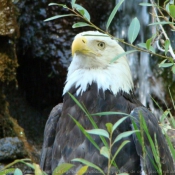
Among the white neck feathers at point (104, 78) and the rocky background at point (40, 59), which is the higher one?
the white neck feathers at point (104, 78)

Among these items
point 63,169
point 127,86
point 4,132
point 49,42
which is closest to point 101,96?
point 127,86

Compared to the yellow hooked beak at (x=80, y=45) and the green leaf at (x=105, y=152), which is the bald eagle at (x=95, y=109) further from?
the green leaf at (x=105, y=152)

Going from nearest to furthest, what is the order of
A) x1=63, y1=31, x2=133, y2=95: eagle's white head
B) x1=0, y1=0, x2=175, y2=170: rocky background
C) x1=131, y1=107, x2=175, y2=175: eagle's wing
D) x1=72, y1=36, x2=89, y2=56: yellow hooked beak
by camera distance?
x1=131, y1=107, x2=175, y2=175: eagle's wing < x1=72, y1=36, x2=89, y2=56: yellow hooked beak < x1=63, y1=31, x2=133, y2=95: eagle's white head < x1=0, y1=0, x2=175, y2=170: rocky background

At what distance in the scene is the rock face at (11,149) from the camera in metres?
6.65

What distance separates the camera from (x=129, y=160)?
13.4 ft

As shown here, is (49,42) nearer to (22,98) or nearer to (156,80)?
(22,98)

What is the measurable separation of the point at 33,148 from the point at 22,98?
148 cm

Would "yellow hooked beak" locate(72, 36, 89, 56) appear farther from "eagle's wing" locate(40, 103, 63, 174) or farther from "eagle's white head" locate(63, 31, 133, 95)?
"eagle's wing" locate(40, 103, 63, 174)

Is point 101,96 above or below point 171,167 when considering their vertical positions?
above

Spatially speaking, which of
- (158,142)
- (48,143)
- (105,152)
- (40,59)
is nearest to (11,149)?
(48,143)

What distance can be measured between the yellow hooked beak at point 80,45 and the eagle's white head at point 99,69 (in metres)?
0.02

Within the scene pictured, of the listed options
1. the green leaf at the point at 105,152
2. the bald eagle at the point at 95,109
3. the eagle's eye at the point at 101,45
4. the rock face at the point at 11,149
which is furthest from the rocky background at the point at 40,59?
the green leaf at the point at 105,152

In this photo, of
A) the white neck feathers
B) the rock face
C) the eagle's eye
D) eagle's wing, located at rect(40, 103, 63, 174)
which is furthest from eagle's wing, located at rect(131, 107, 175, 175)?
the rock face

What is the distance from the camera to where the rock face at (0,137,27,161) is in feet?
21.8
